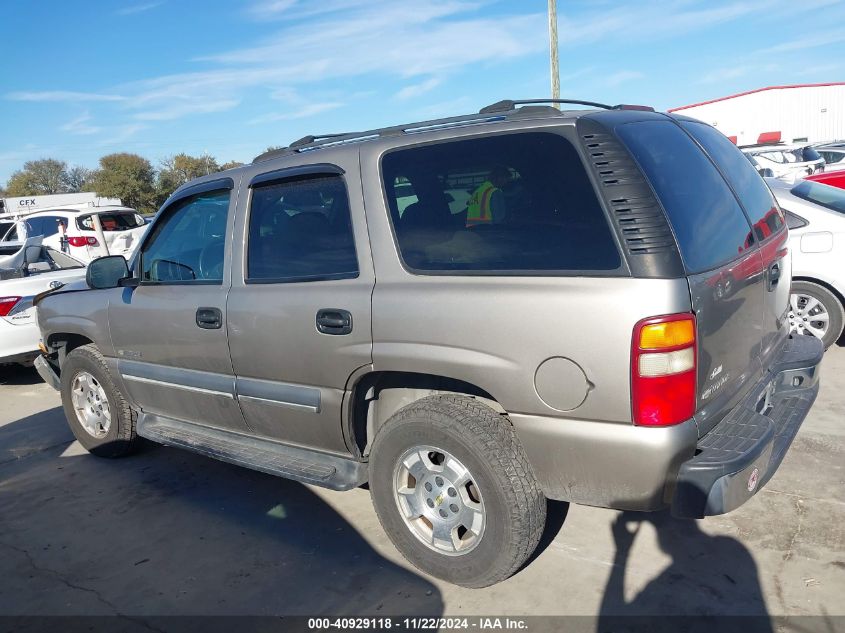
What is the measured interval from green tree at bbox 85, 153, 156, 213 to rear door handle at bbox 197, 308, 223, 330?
42.9 metres

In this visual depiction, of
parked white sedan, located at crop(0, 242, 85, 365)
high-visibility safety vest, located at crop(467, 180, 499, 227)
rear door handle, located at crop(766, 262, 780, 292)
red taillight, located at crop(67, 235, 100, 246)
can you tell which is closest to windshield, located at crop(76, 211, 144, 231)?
red taillight, located at crop(67, 235, 100, 246)

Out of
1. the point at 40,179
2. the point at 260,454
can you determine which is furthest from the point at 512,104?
the point at 40,179

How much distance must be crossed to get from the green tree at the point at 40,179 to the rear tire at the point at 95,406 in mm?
59762

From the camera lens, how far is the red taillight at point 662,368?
8.13 ft

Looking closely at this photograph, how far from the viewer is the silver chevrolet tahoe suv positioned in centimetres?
256

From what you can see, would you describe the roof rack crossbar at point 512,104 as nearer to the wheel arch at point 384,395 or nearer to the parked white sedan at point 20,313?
the wheel arch at point 384,395

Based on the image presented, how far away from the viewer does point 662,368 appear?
2.50 m

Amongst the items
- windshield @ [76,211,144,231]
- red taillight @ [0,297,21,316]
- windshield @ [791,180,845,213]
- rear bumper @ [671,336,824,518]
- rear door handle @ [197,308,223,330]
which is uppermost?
windshield @ [76,211,144,231]

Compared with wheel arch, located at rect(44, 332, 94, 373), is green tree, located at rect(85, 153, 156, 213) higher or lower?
higher

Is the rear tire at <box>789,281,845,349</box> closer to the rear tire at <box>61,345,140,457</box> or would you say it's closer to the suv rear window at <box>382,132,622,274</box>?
the suv rear window at <box>382,132,622,274</box>

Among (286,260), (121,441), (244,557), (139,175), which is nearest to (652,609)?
(244,557)

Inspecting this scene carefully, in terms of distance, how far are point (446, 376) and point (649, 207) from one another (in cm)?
106

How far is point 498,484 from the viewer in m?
2.81

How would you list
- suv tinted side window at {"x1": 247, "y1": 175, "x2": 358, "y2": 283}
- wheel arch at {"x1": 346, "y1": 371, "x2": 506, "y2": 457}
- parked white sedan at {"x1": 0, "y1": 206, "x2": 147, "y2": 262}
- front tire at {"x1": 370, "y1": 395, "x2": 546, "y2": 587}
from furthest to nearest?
1. parked white sedan at {"x1": 0, "y1": 206, "x2": 147, "y2": 262}
2. suv tinted side window at {"x1": 247, "y1": 175, "x2": 358, "y2": 283}
3. wheel arch at {"x1": 346, "y1": 371, "x2": 506, "y2": 457}
4. front tire at {"x1": 370, "y1": 395, "x2": 546, "y2": 587}
